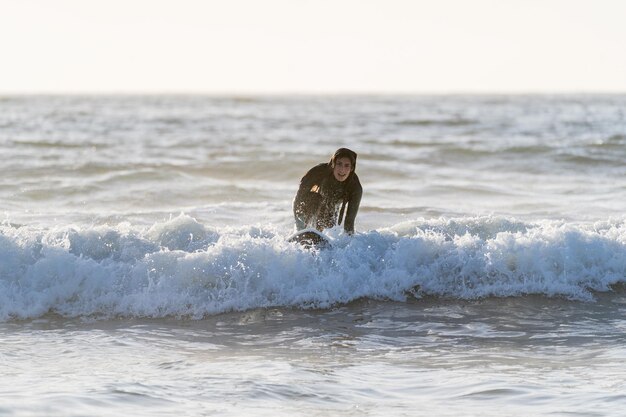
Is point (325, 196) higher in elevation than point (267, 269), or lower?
higher

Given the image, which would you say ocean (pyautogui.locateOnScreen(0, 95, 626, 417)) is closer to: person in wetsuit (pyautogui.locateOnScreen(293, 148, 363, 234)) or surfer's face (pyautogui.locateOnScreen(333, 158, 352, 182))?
person in wetsuit (pyautogui.locateOnScreen(293, 148, 363, 234))

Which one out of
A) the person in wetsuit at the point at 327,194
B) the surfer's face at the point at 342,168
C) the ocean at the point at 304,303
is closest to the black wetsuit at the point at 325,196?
the person in wetsuit at the point at 327,194

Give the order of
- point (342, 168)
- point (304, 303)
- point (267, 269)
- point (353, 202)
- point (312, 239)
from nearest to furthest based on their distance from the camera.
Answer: point (304, 303)
point (342, 168)
point (267, 269)
point (353, 202)
point (312, 239)

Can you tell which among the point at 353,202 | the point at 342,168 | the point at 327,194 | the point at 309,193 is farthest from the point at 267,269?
the point at 342,168

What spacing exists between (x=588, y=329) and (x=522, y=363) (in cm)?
167

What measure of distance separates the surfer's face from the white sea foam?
917 millimetres

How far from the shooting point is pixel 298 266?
10.7m

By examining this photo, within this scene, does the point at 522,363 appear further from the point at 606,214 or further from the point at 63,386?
the point at 606,214

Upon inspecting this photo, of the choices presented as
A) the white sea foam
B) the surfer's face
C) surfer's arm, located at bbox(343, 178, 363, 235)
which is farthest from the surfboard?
the surfer's face

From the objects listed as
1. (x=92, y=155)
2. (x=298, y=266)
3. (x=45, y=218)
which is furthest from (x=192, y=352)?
(x=92, y=155)

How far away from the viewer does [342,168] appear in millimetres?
10414

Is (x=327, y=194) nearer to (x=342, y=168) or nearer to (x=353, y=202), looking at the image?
(x=353, y=202)

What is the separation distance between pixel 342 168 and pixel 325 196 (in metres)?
0.58

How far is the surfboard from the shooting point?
11.0 metres
